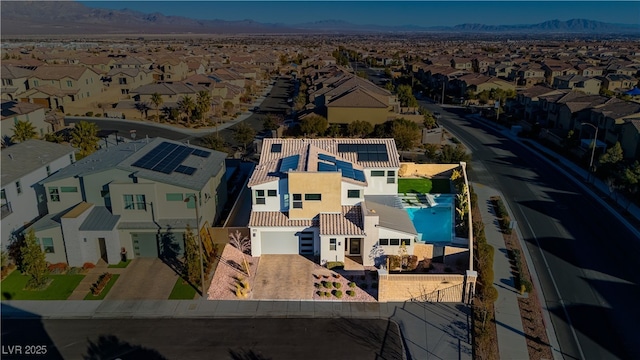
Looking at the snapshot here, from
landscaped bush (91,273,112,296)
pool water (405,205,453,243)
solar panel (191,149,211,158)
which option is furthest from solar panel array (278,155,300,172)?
landscaped bush (91,273,112,296)

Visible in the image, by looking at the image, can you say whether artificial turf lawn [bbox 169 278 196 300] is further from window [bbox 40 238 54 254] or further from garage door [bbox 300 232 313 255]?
window [bbox 40 238 54 254]

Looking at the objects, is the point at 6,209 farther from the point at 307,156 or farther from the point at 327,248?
the point at 327,248

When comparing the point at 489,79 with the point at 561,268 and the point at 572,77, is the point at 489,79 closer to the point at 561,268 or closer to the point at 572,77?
the point at 572,77

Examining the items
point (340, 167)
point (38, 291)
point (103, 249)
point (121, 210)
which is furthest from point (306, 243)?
point (38, 291)

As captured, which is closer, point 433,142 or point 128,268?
point 128,268

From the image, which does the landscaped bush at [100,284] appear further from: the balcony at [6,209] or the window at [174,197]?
the balcony at [6,209]

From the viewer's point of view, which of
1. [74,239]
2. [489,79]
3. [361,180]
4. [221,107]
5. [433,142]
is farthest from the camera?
[489,79]

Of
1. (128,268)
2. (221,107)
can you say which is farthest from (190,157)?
(221,107)
